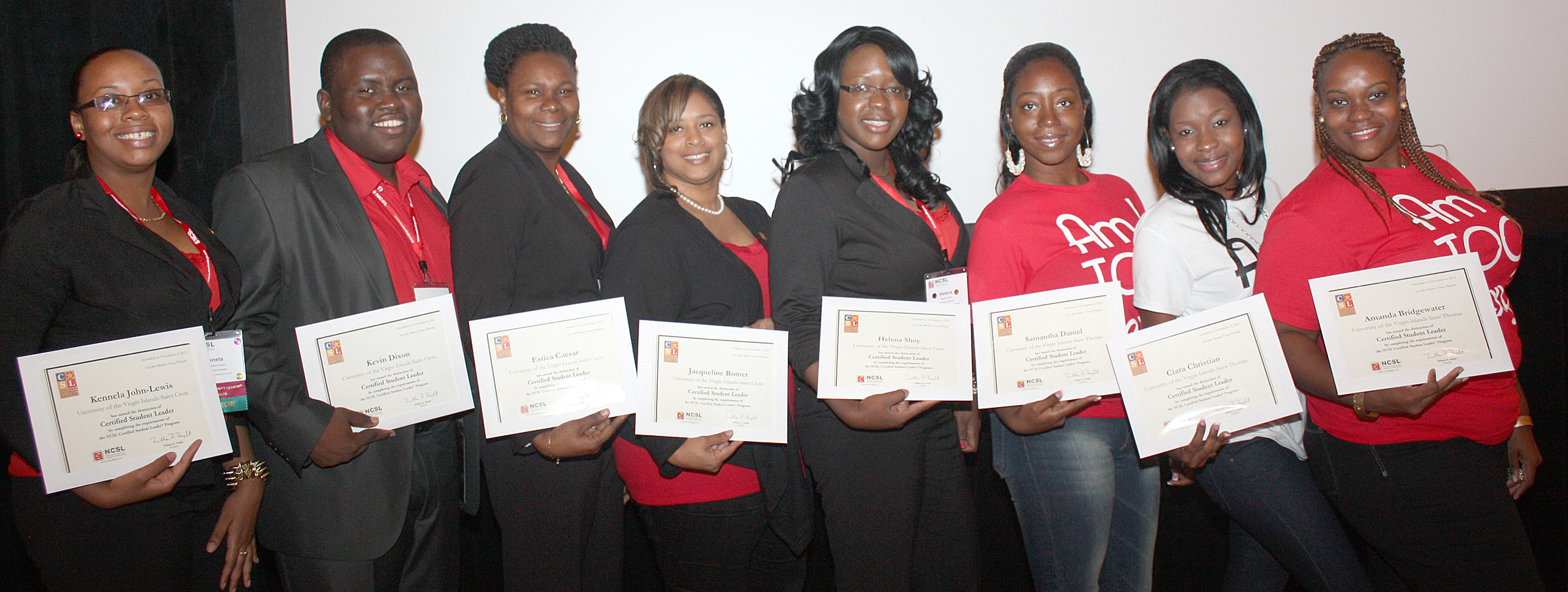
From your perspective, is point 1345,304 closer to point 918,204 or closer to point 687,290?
point 918,204

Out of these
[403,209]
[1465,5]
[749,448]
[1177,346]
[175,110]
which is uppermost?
[1465,5]

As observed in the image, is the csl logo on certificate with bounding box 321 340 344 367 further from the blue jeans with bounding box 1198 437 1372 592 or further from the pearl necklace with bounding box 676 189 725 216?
the blue jeans with bounding box 1198 437 1372 592

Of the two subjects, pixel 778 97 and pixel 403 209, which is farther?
pixel 778 97

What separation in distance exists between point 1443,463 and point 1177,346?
627mm

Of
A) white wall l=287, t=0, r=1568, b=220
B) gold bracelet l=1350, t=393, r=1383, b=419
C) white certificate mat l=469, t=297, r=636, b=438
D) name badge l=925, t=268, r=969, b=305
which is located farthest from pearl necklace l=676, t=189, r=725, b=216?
gold bracelet l=1350, t=393, r=1383, b=419

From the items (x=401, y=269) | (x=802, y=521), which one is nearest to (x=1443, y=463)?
(x=802, y=521)

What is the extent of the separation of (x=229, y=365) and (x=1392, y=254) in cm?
280

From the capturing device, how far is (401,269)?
82.6 inches

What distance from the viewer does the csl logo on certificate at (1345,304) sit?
1.84 m

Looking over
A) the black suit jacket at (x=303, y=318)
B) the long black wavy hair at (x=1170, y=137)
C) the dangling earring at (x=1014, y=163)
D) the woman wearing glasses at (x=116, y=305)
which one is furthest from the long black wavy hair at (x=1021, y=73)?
the woman wearing glasses at (x=116, y=305)

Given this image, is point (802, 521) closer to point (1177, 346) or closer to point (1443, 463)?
point (1177, 346)

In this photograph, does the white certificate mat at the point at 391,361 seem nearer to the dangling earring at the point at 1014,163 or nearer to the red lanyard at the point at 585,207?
the red lanyard at the point at 585,207

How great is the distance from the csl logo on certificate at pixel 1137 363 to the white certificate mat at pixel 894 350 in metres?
0.38

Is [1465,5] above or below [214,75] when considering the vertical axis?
above
